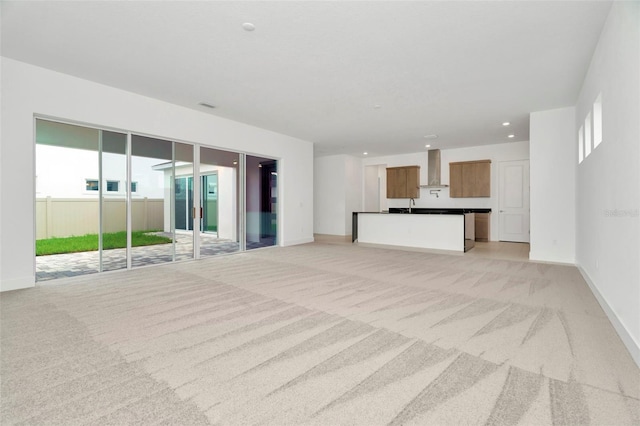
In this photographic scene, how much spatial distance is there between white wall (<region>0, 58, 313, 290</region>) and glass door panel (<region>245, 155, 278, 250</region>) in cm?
126

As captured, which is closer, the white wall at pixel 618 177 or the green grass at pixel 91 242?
the white wall at pixel 618 177

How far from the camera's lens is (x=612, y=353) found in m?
2.20

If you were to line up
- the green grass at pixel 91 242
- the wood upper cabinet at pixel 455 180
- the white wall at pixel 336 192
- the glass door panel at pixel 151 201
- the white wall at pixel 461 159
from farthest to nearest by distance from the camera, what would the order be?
1. the white wall at pixel 336 192
2. the wood upper cabinet at pixel 455 180
3. the white wall at pixel 461 159
4. the glass door panel at pixel 151 201
5. the green grass at pixel 91 242

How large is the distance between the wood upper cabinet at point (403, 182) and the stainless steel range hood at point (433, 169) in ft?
1.51

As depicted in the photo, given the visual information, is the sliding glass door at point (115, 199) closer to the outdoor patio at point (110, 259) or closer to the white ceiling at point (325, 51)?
the outdoor patio at point (110, 259)

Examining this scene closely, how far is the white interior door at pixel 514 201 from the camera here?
8.73 m

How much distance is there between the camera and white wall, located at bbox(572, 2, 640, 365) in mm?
2238

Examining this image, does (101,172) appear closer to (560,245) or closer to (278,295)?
(278,295)

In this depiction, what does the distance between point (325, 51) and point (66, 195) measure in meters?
4.78

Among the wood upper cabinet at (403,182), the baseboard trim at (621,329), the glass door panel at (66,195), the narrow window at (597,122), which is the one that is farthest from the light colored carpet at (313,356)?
the wood upper cabinet at (403,182)

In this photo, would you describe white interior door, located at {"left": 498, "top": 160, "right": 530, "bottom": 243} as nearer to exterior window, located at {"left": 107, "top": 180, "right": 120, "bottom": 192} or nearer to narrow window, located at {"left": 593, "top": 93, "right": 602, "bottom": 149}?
narrow window, located at {"left": 593, "top": 93, "right": 602, "bottom": 149}

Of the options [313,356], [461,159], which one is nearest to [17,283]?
[313,356]

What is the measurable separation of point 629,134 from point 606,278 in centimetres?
163

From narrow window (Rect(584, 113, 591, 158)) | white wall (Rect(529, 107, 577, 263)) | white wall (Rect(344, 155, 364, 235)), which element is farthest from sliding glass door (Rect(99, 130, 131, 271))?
white wall (Rect(529, 107, 577, 263))
